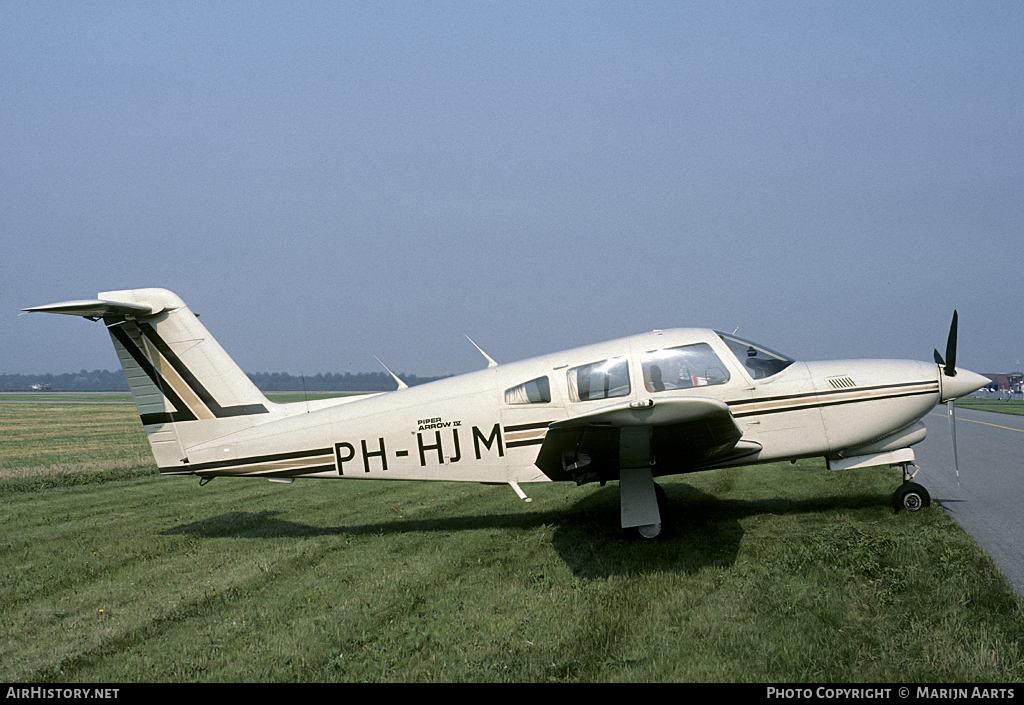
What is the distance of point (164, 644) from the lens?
16.6ft

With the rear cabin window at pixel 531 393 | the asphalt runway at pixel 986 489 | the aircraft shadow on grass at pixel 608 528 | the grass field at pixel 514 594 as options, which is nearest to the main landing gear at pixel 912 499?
the grass field at pixel 514 594

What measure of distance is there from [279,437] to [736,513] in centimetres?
613

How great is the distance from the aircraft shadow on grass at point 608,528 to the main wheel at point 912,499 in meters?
0.54

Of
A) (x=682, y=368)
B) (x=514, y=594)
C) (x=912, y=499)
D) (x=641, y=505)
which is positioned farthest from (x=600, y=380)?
(x=912, y=499)

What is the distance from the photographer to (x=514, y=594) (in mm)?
5809

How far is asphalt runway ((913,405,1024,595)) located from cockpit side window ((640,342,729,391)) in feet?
10.4

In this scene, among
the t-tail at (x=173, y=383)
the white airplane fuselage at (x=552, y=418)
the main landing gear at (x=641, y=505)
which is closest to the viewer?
the main landing gear at (x=641, y=505)

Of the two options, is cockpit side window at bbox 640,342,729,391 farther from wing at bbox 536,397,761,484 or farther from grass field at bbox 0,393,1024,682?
grass field at bbox 0,393,1024,682

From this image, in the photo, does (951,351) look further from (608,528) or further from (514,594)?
(514,594)

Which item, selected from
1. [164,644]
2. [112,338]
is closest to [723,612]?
[164,644]

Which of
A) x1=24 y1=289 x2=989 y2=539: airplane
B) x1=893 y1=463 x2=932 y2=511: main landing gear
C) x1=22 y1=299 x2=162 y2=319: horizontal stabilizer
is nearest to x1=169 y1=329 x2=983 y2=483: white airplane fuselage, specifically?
x1=24 y1=289 x2=989 y2=539: airplane

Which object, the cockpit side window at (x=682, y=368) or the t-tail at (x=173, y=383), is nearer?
the cockpit side window at (x=682, y=368)

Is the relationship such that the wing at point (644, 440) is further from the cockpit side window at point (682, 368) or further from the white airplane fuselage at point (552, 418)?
the cockpit side window at point (682, 368)

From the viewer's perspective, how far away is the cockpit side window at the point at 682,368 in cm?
754
